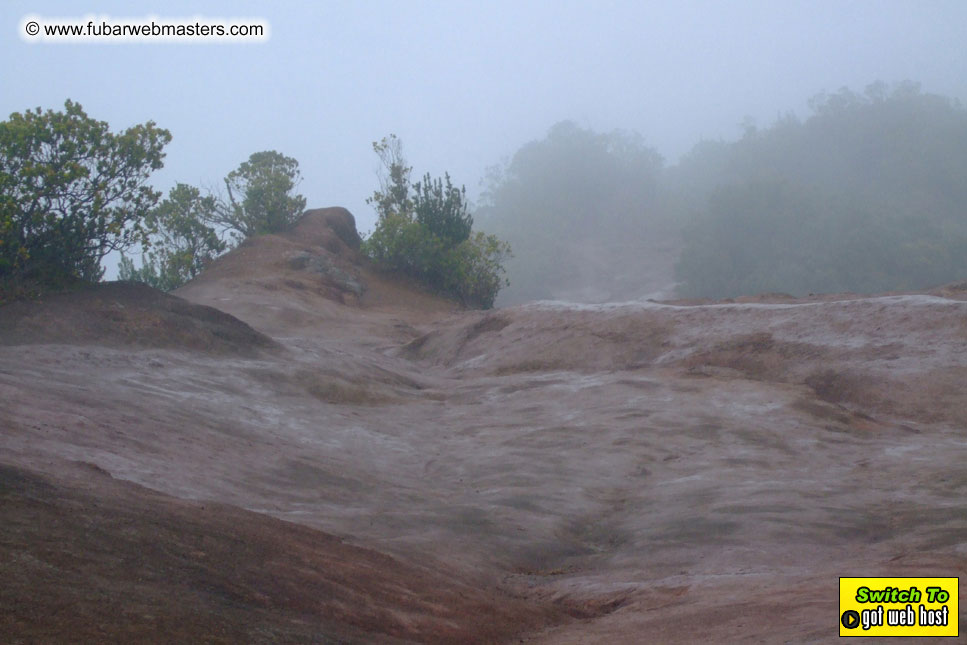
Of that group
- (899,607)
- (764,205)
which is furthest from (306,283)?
(764,205)

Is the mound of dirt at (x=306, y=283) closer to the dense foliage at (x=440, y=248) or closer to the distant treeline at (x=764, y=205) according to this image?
the dense foliage at (x=440, y=248)

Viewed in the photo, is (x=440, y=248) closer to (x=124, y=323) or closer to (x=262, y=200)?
(x=262, y=200)

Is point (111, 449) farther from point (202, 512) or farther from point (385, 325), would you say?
point (385, 325)

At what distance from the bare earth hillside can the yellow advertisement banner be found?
0.13 m

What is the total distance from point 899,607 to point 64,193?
43.6 feet

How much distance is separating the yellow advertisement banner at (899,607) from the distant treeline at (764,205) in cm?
3582

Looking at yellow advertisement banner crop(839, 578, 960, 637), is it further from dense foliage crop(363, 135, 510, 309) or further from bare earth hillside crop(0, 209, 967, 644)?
dense foliage crop(363, 135, 510, 309)

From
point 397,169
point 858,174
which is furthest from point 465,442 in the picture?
point 858,174

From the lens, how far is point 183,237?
2806cm

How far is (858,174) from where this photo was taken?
4953 cm

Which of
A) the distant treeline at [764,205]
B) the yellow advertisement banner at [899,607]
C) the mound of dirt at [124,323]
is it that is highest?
the distant treeline at [764,205]

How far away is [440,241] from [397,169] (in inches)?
235

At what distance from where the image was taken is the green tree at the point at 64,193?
42.0 feet

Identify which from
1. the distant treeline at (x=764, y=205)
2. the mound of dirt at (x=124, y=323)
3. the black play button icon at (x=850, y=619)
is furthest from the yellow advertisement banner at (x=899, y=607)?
the distant treeline at (x=764, y=205)
